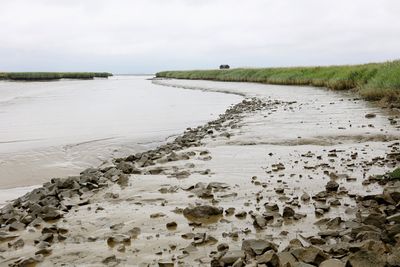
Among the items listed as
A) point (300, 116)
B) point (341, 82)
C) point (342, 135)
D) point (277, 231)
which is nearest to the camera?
point (277, 231)

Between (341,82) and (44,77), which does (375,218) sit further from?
(44,77)

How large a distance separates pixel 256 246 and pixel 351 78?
36.8 metres

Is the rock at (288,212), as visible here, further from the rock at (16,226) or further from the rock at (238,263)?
the rock at (16,226)

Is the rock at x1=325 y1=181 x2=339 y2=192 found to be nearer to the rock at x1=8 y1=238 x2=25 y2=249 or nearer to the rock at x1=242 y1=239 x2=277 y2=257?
the rock at x1=242 y1=239 x2=277 y2=257

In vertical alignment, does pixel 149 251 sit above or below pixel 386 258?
below

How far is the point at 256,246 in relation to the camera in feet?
16.9

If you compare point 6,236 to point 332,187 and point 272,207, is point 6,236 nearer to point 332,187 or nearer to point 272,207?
point 272,207

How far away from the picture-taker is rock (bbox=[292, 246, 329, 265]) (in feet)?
15.0

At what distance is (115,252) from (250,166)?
18.5 feet

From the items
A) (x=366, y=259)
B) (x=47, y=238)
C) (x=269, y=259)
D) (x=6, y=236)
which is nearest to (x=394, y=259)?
(x=366, y=259)

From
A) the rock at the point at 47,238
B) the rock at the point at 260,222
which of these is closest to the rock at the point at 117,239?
the rock at the point at 47,238

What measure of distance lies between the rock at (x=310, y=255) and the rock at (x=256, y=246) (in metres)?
0.43

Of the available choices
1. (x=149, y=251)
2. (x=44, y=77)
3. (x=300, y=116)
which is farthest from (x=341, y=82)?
(x=44, y=77)

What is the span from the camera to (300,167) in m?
10.0
